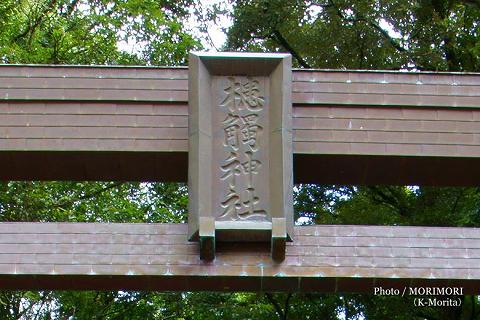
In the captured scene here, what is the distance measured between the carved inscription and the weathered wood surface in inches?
9.4

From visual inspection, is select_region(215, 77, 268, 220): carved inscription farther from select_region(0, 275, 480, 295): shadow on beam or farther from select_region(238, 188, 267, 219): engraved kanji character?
select_region(0, 275, 480, 295): shadow on beam

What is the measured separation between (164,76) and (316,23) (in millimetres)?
6826

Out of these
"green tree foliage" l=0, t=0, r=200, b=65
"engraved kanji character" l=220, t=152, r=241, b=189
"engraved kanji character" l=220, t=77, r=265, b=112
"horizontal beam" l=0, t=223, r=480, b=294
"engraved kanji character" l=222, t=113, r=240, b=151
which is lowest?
"horizontal beam" l=0, t=223, r=480, b=294

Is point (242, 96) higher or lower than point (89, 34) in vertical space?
lower

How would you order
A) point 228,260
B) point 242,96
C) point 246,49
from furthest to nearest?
point 246,49, point 242,96, point 228,260

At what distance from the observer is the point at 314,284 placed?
487cm

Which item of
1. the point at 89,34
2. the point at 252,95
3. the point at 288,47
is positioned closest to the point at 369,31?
the point at 288,47

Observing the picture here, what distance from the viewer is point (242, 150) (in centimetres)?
495

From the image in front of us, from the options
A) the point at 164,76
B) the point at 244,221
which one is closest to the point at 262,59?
the point at 164,76

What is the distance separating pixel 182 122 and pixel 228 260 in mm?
918

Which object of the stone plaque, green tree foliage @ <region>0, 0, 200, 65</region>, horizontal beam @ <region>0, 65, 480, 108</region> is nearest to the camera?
the stone plaque

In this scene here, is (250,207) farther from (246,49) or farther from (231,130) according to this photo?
(246,49)

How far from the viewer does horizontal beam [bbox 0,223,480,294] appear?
4766mm

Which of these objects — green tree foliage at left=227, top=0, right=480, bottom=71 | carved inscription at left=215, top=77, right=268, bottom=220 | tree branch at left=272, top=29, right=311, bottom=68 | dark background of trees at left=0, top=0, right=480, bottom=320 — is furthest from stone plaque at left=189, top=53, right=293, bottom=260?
tree branch at left=272, top=29, right=311, bottom=68
